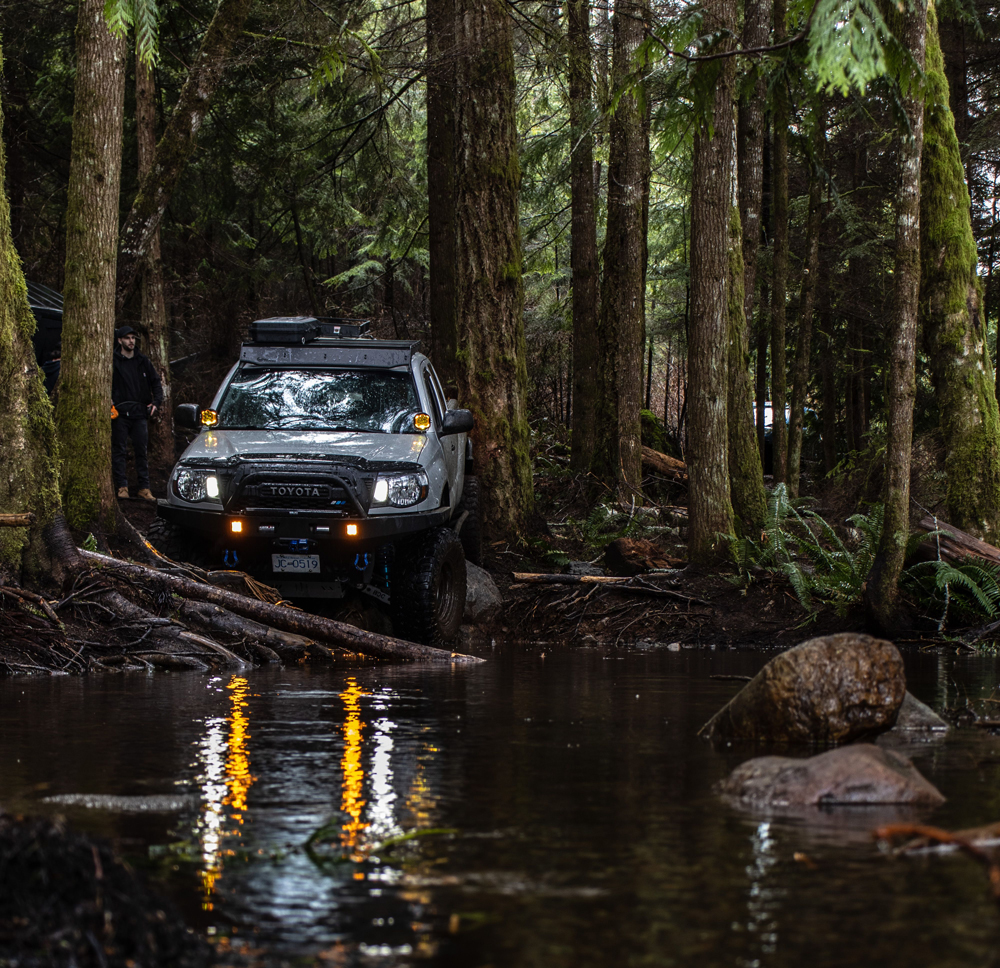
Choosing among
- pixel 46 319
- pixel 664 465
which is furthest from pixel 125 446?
pixel 664 465

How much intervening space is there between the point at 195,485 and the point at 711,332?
594 cm

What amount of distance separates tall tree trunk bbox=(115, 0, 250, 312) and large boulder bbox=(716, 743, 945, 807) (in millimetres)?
11411

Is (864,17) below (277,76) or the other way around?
below

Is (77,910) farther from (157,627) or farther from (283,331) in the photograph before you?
(283,331)

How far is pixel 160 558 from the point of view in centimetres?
1089

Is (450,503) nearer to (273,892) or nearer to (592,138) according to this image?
(273,892)

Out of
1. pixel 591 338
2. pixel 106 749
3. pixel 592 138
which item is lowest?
pixel 106 749

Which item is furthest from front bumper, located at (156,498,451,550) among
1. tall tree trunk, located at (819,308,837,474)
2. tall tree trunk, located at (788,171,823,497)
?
tall tree trunk, located at (819,308,837,474)

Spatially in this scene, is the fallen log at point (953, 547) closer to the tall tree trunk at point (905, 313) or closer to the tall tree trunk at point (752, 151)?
the tall tree trunk at point (905, 313)

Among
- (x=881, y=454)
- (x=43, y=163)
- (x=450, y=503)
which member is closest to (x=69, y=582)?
(x=450, y=503)

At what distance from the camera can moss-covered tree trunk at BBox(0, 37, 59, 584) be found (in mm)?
9648

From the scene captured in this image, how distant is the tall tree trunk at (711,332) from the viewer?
43.2 ft

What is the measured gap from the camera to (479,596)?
12.9m

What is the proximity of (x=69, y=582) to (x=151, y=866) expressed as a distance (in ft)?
22.9
